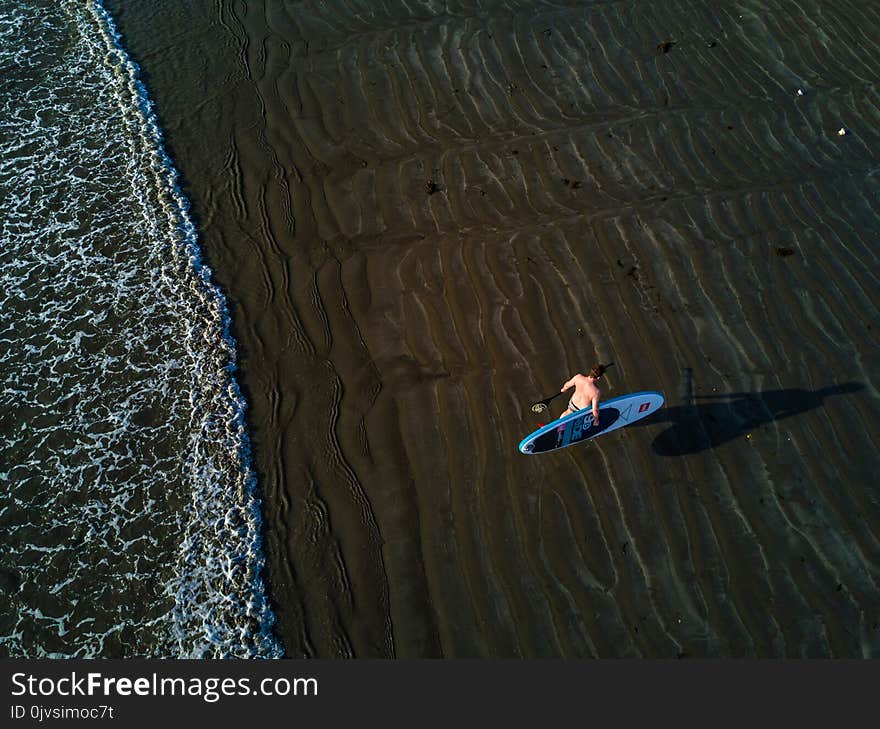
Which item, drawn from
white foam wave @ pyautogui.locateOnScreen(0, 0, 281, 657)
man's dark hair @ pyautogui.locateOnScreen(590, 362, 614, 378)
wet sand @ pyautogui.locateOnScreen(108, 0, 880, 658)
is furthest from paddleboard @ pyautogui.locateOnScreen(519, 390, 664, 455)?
white foam wave @ pyautogui.locateOnScreen(0, 0, 281, 657)

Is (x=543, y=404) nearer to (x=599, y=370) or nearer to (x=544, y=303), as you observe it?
(x=599, y=370)

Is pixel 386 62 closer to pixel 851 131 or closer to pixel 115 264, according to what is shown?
pixel 115 264

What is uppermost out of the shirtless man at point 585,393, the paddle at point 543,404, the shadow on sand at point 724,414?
the shirtless man at point 585,393

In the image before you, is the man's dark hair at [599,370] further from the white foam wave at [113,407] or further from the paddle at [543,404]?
the white foam wave at [113,407]

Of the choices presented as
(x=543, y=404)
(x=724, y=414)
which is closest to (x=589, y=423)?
(x=543, y=404)

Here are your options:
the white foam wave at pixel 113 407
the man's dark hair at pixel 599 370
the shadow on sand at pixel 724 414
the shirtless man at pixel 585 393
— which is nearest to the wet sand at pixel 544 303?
the shadow on sand at pixel 724 414

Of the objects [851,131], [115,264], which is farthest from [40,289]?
[851,131]

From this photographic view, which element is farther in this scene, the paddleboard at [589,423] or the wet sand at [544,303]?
the paddleboard at [589,423]
